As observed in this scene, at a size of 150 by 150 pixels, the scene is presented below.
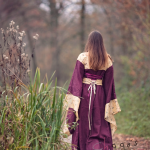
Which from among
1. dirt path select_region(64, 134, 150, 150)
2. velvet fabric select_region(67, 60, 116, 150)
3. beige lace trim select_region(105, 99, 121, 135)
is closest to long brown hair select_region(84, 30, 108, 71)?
velvet fabric select_region(67, 60, 116, 150)

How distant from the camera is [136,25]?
831cm

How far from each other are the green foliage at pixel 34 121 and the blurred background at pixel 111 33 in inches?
126

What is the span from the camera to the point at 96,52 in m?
3.19

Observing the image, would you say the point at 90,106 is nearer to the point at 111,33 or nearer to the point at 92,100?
the point at 92,100

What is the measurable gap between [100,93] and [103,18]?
393 inches

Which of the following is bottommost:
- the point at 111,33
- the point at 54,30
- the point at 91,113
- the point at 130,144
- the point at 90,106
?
the point at 130,144

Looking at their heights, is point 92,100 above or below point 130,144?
above

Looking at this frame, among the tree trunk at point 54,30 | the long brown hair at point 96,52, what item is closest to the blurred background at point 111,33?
the tree trunk at point 54,30

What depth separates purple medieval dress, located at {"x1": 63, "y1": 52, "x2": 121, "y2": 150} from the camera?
3174 millimetres

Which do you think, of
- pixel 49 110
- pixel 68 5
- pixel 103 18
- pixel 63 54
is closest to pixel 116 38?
pixel 103 18

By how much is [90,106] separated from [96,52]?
33.3 inches

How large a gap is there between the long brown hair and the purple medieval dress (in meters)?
0.10

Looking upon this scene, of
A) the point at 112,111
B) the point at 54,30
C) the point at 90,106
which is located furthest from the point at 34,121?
the point at 54,30

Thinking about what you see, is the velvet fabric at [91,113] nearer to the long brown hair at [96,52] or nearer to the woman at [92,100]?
the woman at [92,100]
